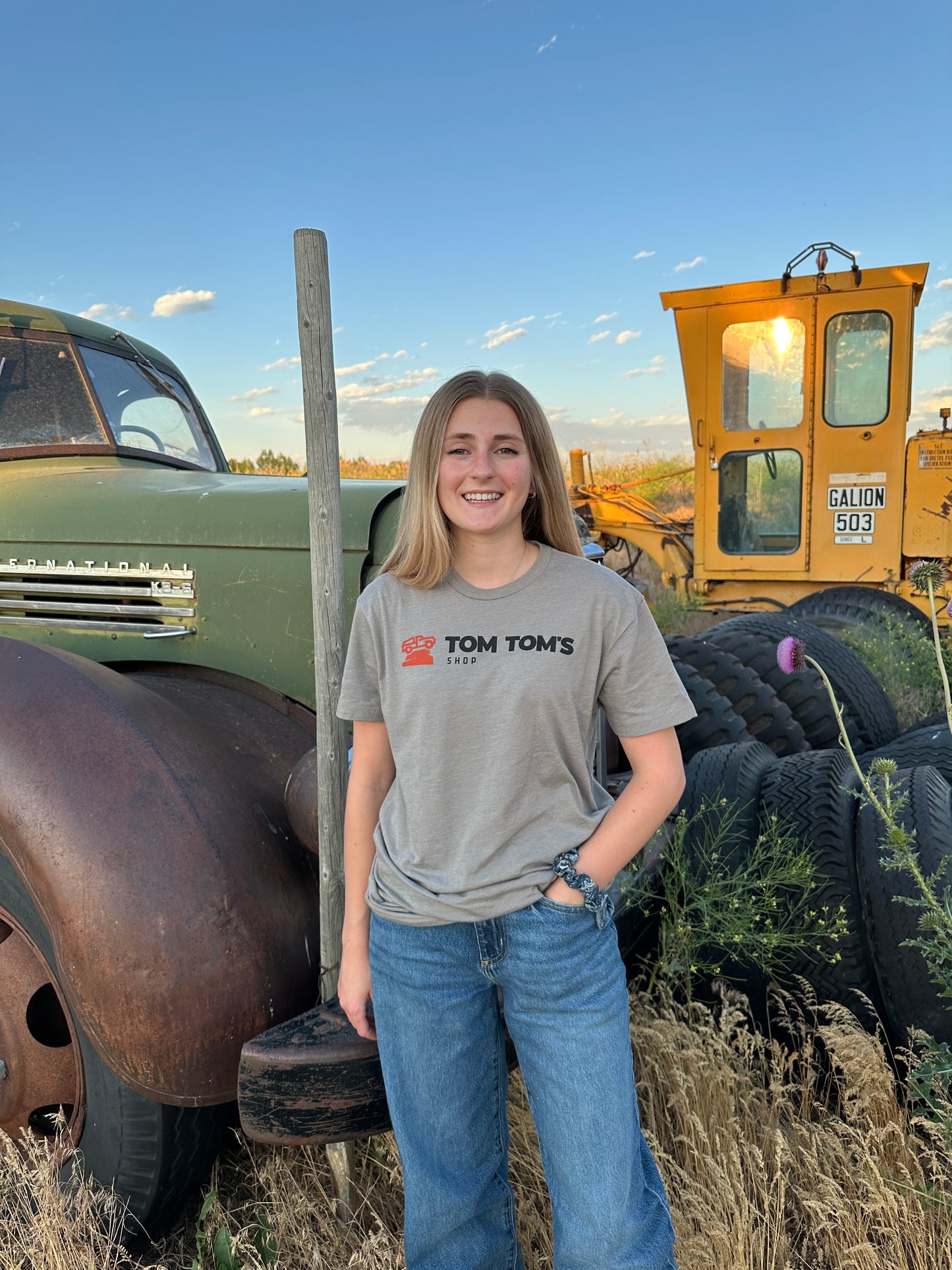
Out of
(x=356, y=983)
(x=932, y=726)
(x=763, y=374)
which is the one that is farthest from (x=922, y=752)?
(x=763, y=374)

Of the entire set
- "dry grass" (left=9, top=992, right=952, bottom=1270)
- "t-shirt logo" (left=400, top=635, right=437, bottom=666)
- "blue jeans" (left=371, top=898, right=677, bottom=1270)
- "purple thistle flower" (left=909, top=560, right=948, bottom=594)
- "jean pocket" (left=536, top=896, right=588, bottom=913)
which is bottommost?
"dry grass" (left=9, top=992, right=952, bottom=1270)

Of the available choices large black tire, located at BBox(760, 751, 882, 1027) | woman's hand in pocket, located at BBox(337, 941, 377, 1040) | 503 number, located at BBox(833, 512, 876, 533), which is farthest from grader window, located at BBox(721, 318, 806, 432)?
woman's hand in pocket, located at BBox(337, 941, 377, 1040)

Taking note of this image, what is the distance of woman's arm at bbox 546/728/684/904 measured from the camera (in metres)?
1.63

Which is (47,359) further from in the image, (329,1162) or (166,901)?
(329,1162)

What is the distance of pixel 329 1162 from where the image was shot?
7.39 feet

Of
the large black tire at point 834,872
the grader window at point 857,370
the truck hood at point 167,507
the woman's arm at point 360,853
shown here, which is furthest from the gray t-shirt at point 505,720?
the grader window at point 857,370

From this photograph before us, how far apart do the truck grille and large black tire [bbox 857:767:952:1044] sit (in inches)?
76.2

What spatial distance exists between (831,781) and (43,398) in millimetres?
2895

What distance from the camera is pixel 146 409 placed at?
379cm

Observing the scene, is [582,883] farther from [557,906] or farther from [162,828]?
[162,828]

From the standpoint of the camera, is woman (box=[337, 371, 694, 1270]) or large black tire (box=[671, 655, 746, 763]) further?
large black tire (box=[671, 655, 746, 763])

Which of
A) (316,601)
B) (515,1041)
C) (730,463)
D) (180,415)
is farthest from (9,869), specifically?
(730,463)

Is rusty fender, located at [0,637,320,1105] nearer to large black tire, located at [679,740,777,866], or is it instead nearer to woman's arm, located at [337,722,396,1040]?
woman's arm, located at [337,722,396,1040]

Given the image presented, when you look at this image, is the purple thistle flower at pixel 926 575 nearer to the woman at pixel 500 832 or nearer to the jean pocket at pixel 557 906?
the woman at pixel 500 832
